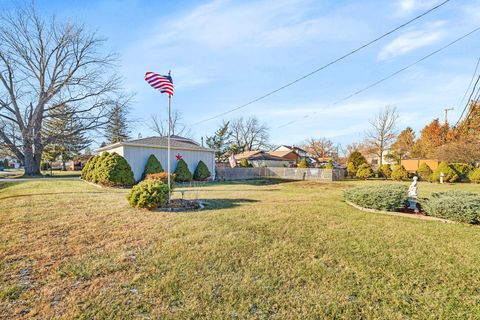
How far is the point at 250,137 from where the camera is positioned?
4856cm

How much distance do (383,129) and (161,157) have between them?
95.3 ft

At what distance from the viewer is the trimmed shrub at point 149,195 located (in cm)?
639

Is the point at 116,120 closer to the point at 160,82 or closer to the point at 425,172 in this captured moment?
the point at 160,82

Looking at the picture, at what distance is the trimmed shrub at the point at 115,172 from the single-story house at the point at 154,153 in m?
0.79

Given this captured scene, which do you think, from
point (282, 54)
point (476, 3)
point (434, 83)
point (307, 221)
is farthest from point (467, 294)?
point (434, 83)

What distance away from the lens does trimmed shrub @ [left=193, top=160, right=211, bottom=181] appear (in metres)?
16.5

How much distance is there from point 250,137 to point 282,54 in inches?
1499

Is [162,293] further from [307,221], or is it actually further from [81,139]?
[81,139]

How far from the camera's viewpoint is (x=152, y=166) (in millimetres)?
13953

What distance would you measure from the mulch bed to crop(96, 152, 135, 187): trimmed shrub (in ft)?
20.7

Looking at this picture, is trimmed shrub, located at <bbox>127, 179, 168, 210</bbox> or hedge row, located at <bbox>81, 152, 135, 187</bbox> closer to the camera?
trimmed shrub, located at <bbox>127, 179, 168, 210</bbox>

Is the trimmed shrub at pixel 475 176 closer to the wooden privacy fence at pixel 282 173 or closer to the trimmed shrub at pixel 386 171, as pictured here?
the trimmed shrub at pixel 386 171

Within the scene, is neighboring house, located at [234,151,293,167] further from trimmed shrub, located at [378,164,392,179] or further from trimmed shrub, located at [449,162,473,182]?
trimmed shrub, located at [449,162,473,182]

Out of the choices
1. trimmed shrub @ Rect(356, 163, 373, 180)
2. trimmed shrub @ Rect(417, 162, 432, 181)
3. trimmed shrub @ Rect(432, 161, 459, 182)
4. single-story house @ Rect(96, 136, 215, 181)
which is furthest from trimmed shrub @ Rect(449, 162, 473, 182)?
single-story house @ Rect(96, 136, 215, 181)
